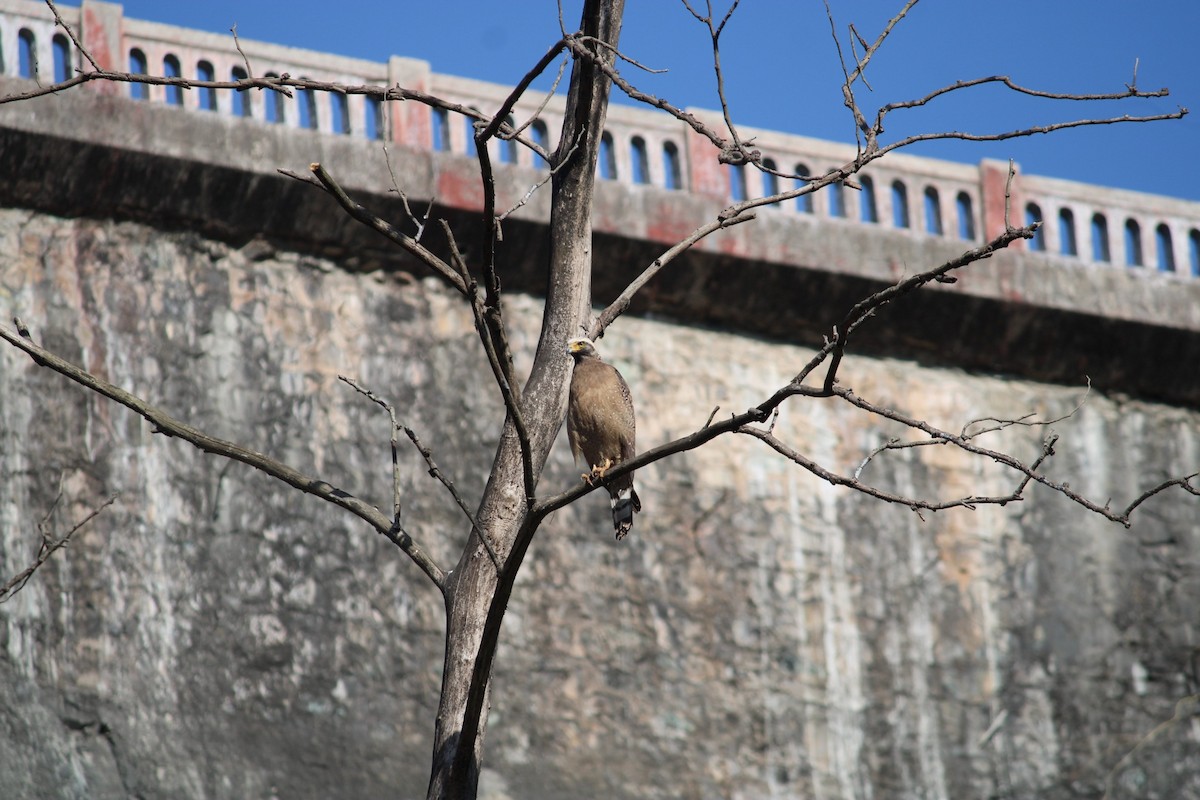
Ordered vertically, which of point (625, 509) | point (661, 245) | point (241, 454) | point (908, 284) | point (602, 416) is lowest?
A: point (241, 454)

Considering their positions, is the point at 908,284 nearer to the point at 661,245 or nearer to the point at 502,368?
the point at 502,368

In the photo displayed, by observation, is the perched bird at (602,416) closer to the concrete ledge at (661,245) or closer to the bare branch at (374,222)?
the bare branch at (374,222)

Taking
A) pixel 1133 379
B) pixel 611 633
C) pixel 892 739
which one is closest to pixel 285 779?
pixel 611 633

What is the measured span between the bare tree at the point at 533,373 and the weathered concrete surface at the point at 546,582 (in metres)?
2.96

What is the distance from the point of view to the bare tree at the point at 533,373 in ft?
10.9

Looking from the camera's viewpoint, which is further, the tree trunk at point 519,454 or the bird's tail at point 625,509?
the bird's tail at point 625,509

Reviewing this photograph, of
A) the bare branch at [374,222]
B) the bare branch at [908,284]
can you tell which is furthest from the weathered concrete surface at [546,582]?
the bare branch at [908,284]

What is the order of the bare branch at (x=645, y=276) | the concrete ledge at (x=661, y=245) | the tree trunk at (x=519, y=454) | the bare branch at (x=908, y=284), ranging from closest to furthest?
the bare branch at (x=908, y=284) < the tree trunk at (x=519, y=454) < the bare branch at (x=645, y=276) < the concrete ledge at (x=661, y=245)

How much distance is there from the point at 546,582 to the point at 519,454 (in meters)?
3.65

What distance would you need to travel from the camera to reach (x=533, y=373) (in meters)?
3.96

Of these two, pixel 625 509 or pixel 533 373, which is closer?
pixel 533 373

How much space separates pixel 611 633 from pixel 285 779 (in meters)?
1.80

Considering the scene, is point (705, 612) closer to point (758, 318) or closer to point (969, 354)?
point (758, 318)

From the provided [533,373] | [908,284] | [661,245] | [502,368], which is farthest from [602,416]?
[661,245]
